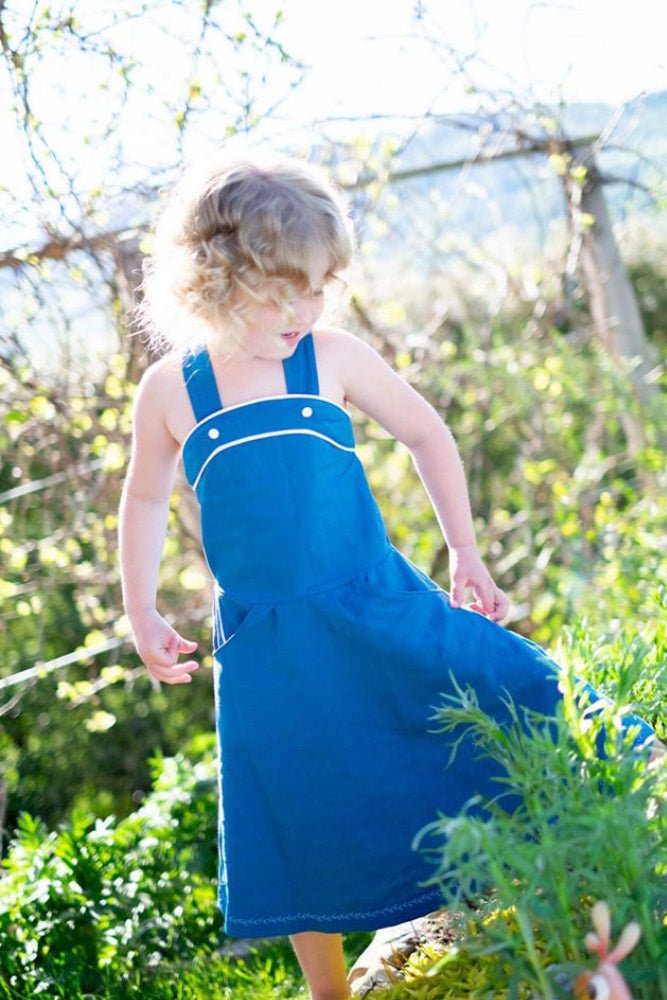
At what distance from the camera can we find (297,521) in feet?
6.93

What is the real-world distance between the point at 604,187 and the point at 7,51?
244cm

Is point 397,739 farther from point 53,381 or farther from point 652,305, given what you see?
point 652,305

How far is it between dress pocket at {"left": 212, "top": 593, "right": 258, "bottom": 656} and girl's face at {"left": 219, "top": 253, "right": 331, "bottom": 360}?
0.42 metres

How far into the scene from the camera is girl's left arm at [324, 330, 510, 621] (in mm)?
2219

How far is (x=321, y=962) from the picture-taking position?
7.13 ft

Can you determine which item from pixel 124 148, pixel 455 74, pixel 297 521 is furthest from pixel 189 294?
pixel 455 74

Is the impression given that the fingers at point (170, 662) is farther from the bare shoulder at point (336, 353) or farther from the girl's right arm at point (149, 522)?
the bare shoulder at point (336, 353)

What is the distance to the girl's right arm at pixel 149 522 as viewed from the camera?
2.23m

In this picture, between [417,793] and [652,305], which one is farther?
[652,305]

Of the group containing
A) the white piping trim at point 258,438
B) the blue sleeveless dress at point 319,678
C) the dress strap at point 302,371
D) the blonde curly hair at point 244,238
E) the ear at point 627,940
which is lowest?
the ear at point 627,940

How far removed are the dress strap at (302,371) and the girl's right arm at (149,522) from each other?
0.23m

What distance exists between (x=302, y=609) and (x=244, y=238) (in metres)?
0.61

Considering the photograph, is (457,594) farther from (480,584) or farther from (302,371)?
(302,371)

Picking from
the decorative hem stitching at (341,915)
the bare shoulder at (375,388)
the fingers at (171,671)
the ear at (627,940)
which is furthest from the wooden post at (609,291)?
the ear at (627,940)
